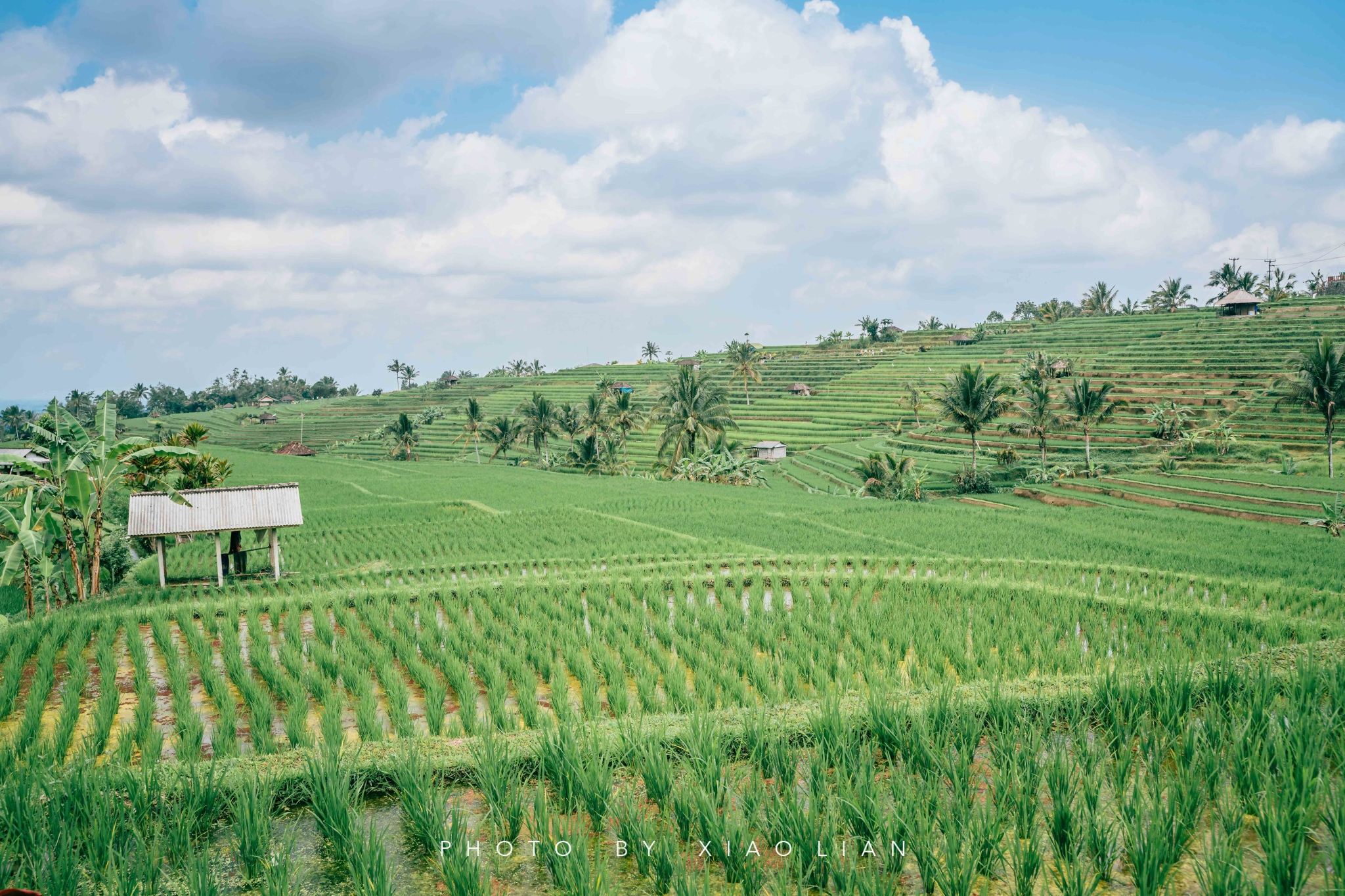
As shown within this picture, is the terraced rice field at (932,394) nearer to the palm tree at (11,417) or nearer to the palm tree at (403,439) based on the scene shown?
the palm tree at (403,439)

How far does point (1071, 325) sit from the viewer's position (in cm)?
7338

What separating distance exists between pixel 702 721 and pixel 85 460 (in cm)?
1359

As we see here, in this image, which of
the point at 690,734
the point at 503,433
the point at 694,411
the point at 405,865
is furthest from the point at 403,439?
the point at 405,865

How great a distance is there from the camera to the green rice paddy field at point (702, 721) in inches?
147

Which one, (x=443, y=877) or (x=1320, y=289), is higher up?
(x=1320, y=289)

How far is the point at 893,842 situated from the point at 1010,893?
21.1 inches

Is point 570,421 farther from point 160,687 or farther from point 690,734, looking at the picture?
point 690,734

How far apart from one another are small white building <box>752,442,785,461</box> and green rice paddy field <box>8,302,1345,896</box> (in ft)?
100.0

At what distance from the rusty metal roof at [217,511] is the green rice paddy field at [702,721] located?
3.67 feet

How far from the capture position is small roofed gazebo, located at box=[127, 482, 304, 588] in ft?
46.1

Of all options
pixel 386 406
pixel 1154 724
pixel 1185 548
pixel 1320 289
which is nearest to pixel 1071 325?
pixel 1320 289

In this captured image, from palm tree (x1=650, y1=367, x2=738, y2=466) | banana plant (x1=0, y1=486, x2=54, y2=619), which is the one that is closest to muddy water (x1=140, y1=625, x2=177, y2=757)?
banana plant (x1=0, y1=486, x2=54, y2=619)

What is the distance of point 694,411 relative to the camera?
127 feet

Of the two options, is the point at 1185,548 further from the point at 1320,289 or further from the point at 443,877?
the point at 1320,289
